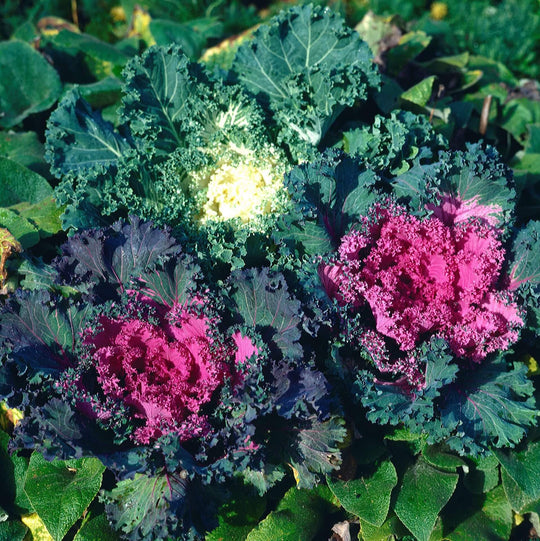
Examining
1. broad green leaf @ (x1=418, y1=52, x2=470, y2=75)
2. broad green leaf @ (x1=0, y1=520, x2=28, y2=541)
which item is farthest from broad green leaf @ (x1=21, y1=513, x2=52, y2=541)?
broad green leaf @ (x1=418, y1=52, x2=470, y2=75)

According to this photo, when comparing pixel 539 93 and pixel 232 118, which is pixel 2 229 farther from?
pixel 539 93

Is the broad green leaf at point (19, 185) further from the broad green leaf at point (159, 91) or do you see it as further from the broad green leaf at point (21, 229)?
the broad green leaf at point (159, 91)

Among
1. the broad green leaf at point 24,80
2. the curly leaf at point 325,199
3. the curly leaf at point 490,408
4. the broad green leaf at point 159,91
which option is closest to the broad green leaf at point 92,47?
the broad green leaf at point 24,80

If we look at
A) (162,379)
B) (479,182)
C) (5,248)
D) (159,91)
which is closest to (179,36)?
(159,91)

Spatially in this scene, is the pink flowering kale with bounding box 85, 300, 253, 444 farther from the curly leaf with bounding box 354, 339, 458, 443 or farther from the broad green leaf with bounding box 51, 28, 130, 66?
the broad green leaf with bounding box 51, 28, 130, 66

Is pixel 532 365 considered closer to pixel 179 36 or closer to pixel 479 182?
pixel 479 182

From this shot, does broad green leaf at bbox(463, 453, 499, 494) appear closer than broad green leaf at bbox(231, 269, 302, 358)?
No
